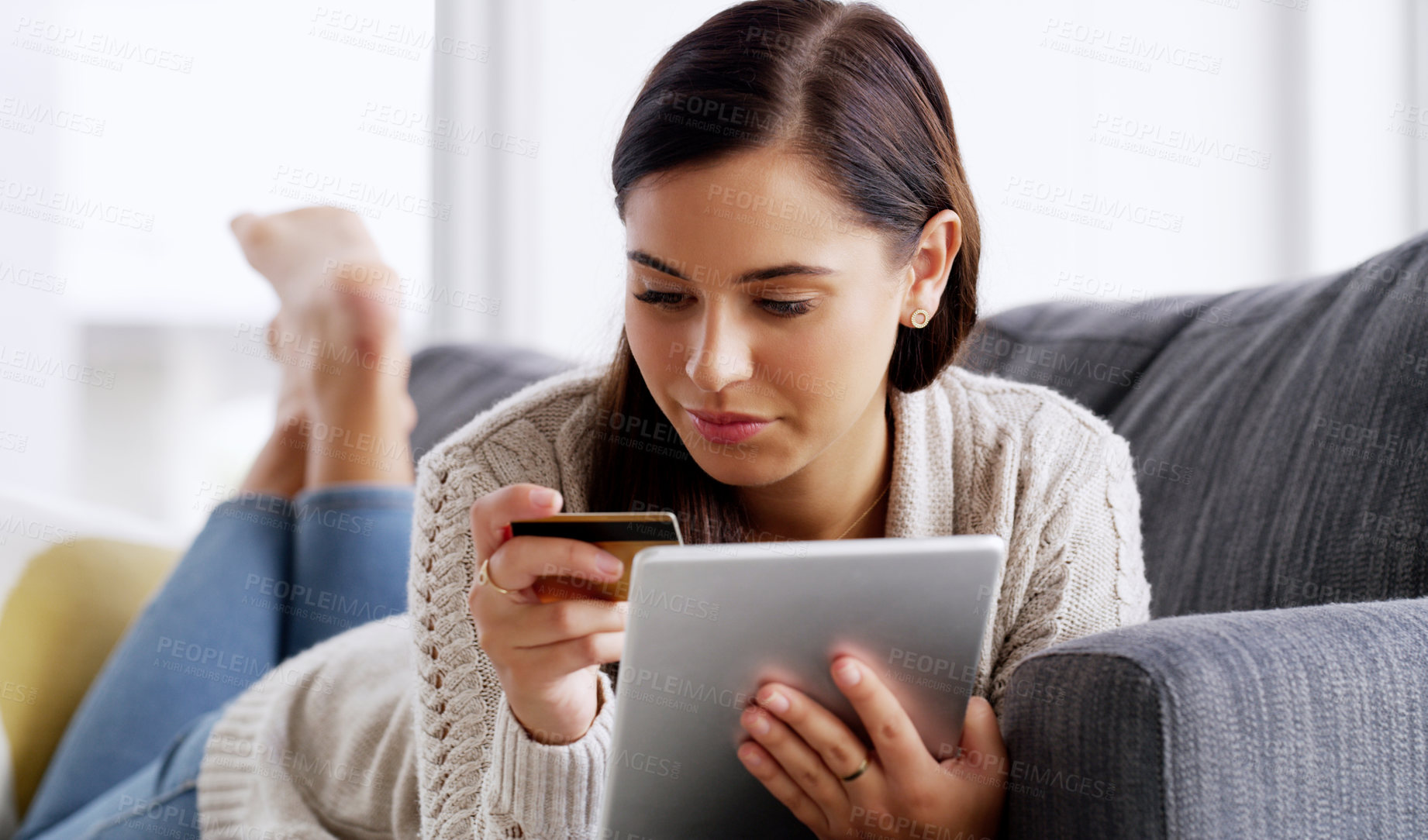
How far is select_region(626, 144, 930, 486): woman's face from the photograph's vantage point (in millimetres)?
875

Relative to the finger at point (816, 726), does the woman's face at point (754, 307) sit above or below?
above

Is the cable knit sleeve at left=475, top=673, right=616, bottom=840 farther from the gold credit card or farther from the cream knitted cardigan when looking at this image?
the gold credit card

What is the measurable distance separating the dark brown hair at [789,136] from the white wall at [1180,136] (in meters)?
0.72

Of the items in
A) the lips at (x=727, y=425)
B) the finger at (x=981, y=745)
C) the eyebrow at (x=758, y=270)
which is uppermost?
the eyebrow at (x=758, y=270)

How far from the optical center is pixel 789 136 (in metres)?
0.91

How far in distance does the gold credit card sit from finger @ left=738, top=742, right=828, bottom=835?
15 centimetres

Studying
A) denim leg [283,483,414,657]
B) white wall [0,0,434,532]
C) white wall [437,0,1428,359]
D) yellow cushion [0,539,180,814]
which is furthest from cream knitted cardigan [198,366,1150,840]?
white wall [0,0,434,532]

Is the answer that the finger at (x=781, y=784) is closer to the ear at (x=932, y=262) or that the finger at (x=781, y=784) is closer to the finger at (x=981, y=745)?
the finger at (x=981, y=745)

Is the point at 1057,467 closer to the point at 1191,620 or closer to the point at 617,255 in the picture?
the point at 1191,620

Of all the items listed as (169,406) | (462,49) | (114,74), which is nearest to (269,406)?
(169,406)

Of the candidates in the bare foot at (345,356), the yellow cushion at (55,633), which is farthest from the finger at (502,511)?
the yellow cushion at (55,633)

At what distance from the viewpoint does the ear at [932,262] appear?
1.01 metres

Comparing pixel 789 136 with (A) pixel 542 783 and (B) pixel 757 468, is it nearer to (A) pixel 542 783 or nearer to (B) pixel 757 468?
(B) pixel 757 468

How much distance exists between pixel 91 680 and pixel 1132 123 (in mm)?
2022
